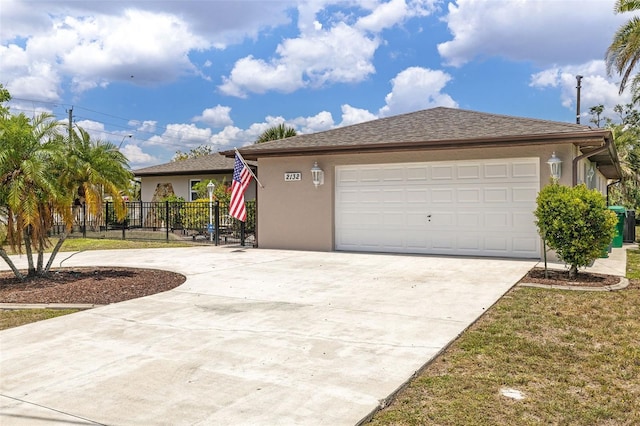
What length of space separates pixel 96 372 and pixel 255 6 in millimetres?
10272

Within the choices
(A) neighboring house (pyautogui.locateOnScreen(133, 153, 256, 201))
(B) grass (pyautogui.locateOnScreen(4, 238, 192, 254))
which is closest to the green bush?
(B) grass (pyautogui.locateOnScreen(4, 238, 192, 254))

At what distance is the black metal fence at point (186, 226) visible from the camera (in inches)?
644

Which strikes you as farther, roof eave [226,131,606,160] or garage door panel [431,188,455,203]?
garage door panel [431,188,455,203]

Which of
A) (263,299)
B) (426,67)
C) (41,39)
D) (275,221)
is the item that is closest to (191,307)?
(263,299)

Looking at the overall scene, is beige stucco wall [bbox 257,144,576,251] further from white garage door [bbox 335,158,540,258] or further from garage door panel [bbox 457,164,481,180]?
garage door panel [bbox 457,164,481,180]

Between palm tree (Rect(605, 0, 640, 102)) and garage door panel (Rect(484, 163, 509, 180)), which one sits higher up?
palm tree (Rect(605, 0, 640, 102))

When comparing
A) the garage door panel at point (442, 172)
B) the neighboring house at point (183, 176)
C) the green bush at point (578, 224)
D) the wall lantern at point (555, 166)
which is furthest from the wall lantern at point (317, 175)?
the neighboring house at point (183, 176)

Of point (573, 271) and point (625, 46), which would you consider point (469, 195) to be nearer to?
point (573, 271)

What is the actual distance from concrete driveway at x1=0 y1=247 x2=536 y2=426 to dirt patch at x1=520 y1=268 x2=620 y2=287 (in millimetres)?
383

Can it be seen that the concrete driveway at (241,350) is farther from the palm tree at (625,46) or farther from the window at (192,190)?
the window at (192,190)

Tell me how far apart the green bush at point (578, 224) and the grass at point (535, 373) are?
2.02m

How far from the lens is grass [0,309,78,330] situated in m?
5.96

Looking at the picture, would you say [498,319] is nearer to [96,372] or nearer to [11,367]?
[96,372]

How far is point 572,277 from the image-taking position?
865 cm
